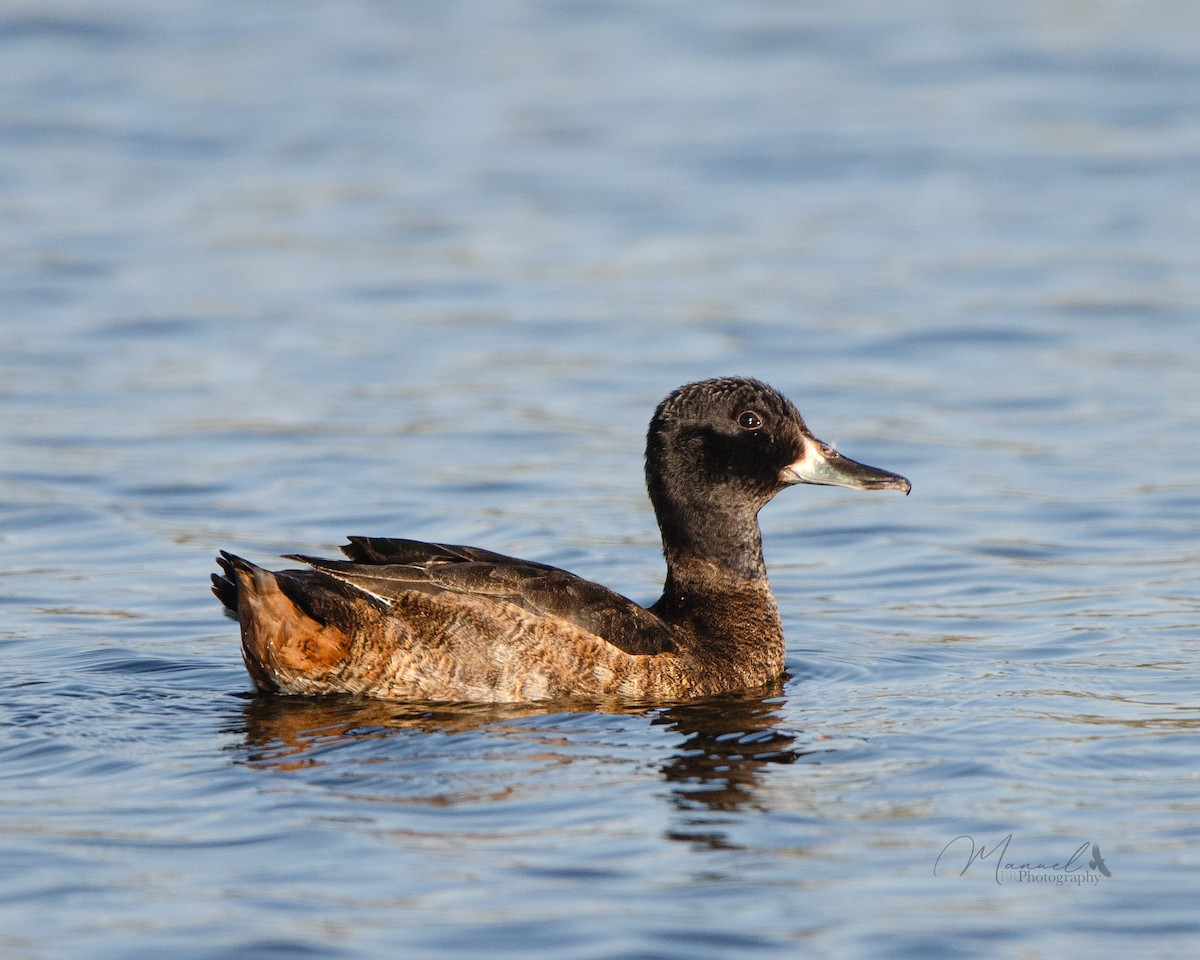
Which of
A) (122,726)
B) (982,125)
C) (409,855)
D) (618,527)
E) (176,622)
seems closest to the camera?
(409,855)

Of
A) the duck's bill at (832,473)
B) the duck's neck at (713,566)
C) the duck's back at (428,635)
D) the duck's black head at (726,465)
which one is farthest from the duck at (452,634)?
the duck's bill at (832,473)

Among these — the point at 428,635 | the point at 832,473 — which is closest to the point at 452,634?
the point at 428,635

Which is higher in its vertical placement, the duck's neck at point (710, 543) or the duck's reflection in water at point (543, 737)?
the duck's neck at point (710, 543)

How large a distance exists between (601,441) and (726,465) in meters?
4.44

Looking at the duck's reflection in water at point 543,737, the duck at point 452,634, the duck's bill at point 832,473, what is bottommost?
the duck's reflection in water at point 543,737

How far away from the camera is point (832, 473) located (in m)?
9.09

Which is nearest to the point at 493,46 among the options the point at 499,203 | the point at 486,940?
the point at 499,203

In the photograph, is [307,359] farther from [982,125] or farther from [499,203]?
[982,125]

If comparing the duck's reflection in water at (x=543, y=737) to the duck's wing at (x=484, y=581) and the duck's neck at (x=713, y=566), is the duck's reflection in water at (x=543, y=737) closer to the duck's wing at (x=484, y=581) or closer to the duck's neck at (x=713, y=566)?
the duck's wing at (x=484, y=581)

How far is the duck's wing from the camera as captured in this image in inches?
320

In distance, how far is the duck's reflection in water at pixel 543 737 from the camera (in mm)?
7145

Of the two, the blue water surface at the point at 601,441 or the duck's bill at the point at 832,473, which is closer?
the blue water surface at the point at 601,441

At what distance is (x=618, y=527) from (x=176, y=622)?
2.89 meters

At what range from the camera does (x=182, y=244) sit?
1808 cm
